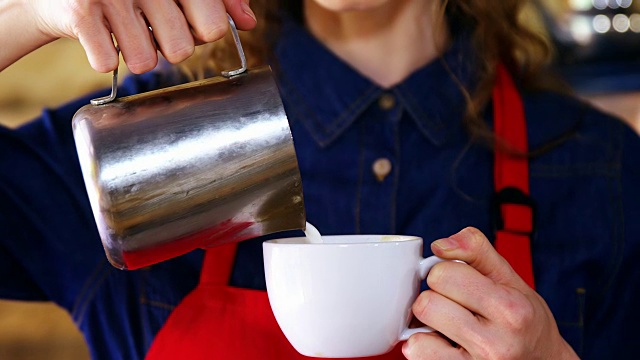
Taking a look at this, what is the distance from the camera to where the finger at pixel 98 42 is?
68 centimetres

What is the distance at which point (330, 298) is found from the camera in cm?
68

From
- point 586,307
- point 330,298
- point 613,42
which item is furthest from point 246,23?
point 613,42

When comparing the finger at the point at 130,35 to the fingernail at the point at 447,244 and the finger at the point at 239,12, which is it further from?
the fingernail at the point at 447,244

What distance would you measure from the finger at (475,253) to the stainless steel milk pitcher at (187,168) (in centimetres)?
13

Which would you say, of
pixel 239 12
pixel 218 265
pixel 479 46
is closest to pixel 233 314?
pixel 218 265

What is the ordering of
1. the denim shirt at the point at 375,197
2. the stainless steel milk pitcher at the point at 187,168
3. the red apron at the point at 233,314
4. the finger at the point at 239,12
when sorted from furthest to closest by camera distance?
the denim shirt at the point at 375,197 < the red apron at the point at 233,314 < the finger at the point at 239,12 < the stainless steel milk pitcher at the point at 187,168

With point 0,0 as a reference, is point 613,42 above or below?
below

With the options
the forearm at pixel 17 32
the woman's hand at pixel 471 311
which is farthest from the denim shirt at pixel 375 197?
the woman's hand at pixel 471 311

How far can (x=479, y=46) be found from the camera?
113cm

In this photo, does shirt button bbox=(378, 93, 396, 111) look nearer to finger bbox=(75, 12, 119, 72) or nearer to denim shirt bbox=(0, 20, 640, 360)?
denim shirt bbox=(0, 20, 640, 360)

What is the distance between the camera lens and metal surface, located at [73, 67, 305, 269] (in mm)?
644

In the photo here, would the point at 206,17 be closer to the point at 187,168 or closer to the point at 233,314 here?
the point at 187,168

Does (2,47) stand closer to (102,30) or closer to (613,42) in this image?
(102,30)

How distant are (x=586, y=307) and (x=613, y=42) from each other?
49.7 inches
